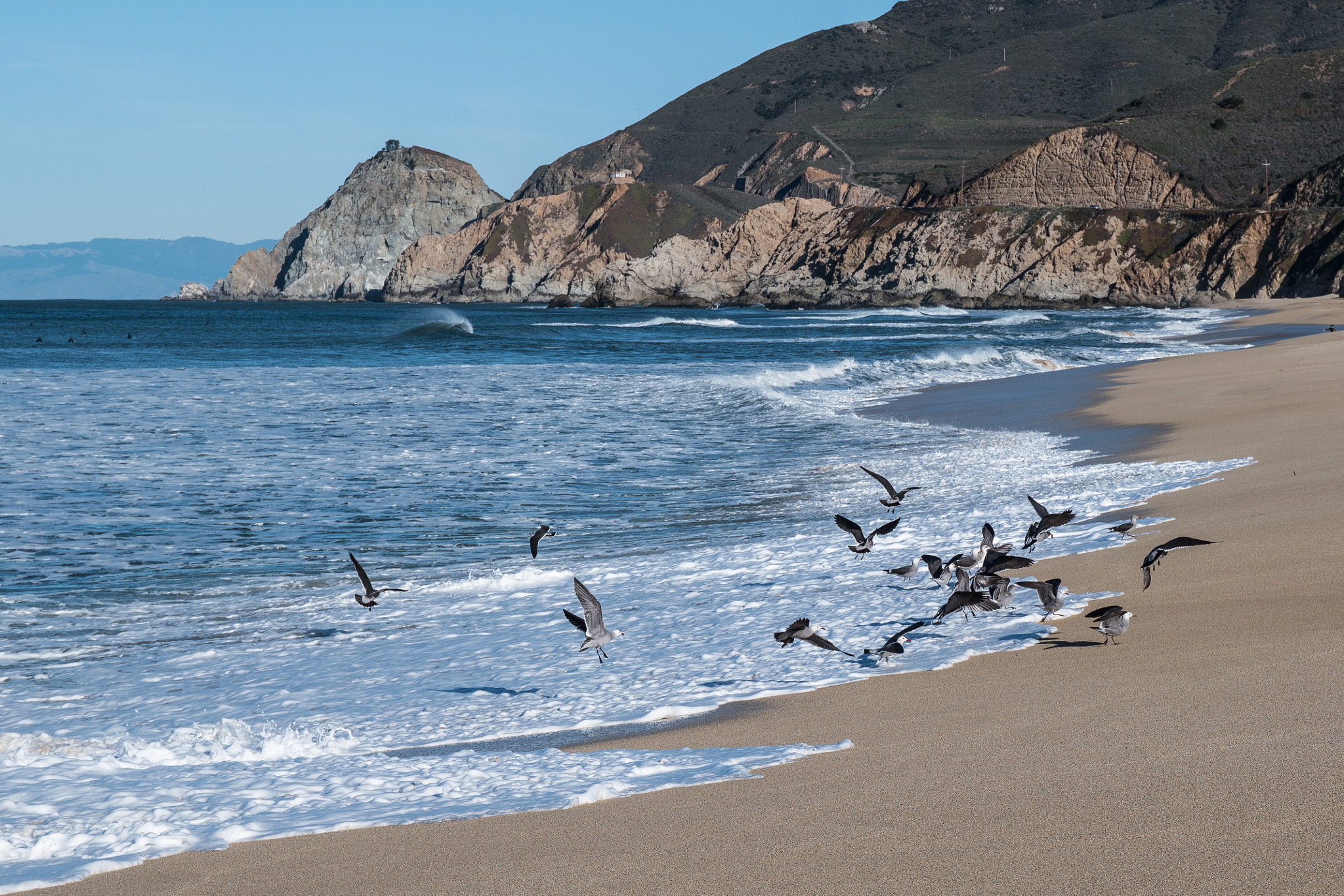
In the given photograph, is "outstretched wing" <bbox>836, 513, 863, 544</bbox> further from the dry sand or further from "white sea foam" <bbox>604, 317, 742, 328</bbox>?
"white sea foam" <bbox>604, 317, 742, 328</bbox>

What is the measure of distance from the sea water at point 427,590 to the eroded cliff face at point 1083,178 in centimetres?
9519

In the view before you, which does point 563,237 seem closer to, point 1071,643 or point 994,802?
point 1071,643

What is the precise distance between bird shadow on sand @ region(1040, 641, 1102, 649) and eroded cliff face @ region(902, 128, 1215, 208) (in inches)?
4135

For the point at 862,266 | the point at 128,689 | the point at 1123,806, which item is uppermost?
the point at 862,266

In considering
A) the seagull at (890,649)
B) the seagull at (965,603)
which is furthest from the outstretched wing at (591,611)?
the seagull at (965,603)

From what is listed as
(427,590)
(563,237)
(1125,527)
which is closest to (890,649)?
(1125,527)

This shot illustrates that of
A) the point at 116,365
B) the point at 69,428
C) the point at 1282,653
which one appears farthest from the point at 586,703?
the point at 116,365

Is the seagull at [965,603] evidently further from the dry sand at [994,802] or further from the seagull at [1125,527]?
the seagull at [1125,527]

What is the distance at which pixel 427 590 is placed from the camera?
28.8 feet

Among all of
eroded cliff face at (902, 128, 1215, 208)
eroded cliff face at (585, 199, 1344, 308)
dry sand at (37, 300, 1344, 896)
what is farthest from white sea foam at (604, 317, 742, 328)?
dry sand at (37, 300, 1344, 896)

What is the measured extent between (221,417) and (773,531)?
15.6 meters

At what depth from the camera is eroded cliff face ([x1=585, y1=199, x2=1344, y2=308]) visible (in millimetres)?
79562

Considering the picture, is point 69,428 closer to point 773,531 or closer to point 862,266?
point 773,531

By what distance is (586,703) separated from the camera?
5828 millimetres
